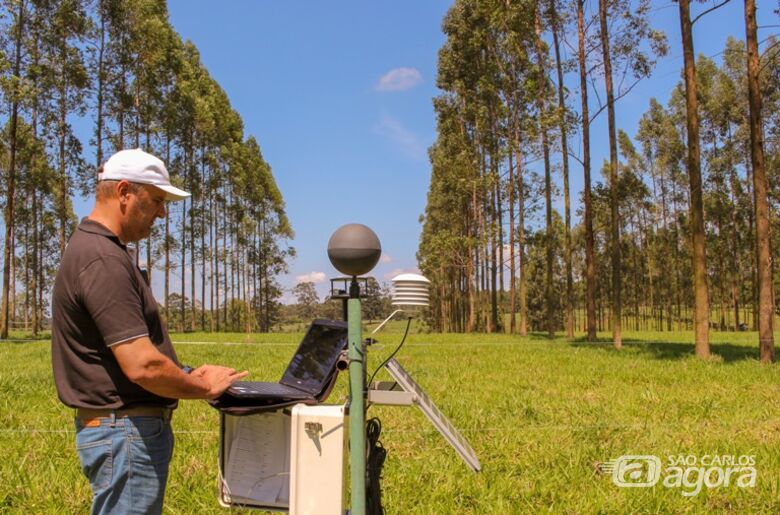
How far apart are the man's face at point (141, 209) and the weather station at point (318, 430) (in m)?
0.63

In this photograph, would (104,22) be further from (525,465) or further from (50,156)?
(525,465)

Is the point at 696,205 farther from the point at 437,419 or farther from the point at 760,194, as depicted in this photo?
the point at 437,419

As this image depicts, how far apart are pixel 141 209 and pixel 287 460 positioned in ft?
3.21

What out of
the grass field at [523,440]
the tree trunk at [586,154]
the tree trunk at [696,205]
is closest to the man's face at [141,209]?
the grass field at [523,440]

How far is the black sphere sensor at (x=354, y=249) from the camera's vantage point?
6.45 ft

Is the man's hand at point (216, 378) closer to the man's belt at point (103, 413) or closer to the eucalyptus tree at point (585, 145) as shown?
the man's belt at point (103, 413)

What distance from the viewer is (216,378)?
79.7 inches

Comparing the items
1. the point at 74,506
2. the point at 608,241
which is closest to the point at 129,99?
the point at 74,506

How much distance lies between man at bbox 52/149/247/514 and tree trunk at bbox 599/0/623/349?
1435 cm

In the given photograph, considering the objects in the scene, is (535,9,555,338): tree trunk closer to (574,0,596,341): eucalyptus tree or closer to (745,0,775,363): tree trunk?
(574,0,596,341): eucalyptus tree

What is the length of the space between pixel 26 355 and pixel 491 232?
19.1 meters
